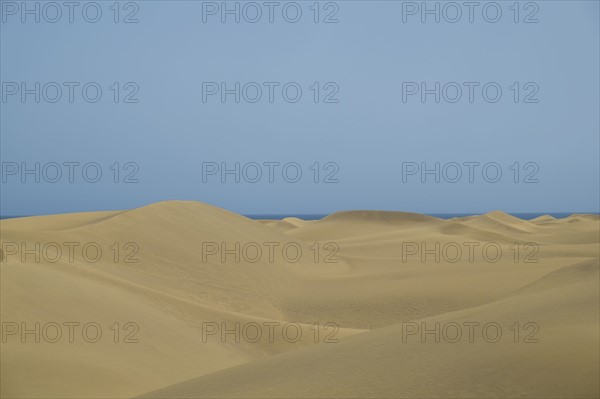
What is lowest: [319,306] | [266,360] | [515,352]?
[319,306]

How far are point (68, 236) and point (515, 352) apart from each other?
38.8 ft

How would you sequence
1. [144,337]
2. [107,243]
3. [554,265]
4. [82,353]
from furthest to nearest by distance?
1. [554,265]
2. [107,243]
3. [144,337]
4. [82,353]

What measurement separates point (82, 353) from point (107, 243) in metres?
7.62

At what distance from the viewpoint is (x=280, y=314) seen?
42.7 ft

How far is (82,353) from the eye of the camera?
7156mm

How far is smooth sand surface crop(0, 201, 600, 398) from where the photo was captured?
425 centimetres

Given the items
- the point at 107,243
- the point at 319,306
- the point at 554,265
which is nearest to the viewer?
the point at 319,306

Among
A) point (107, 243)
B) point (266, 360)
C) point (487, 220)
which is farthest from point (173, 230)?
point (487, 220)

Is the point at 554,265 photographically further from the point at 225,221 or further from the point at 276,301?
the point at 225,221

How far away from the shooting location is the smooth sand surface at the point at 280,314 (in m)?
4.25

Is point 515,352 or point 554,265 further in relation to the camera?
point 554,265

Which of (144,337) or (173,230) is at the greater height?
(173,230)

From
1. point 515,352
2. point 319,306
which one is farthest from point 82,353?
point 319,306

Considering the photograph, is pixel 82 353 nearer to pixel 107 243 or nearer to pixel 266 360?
pixel 266 360
